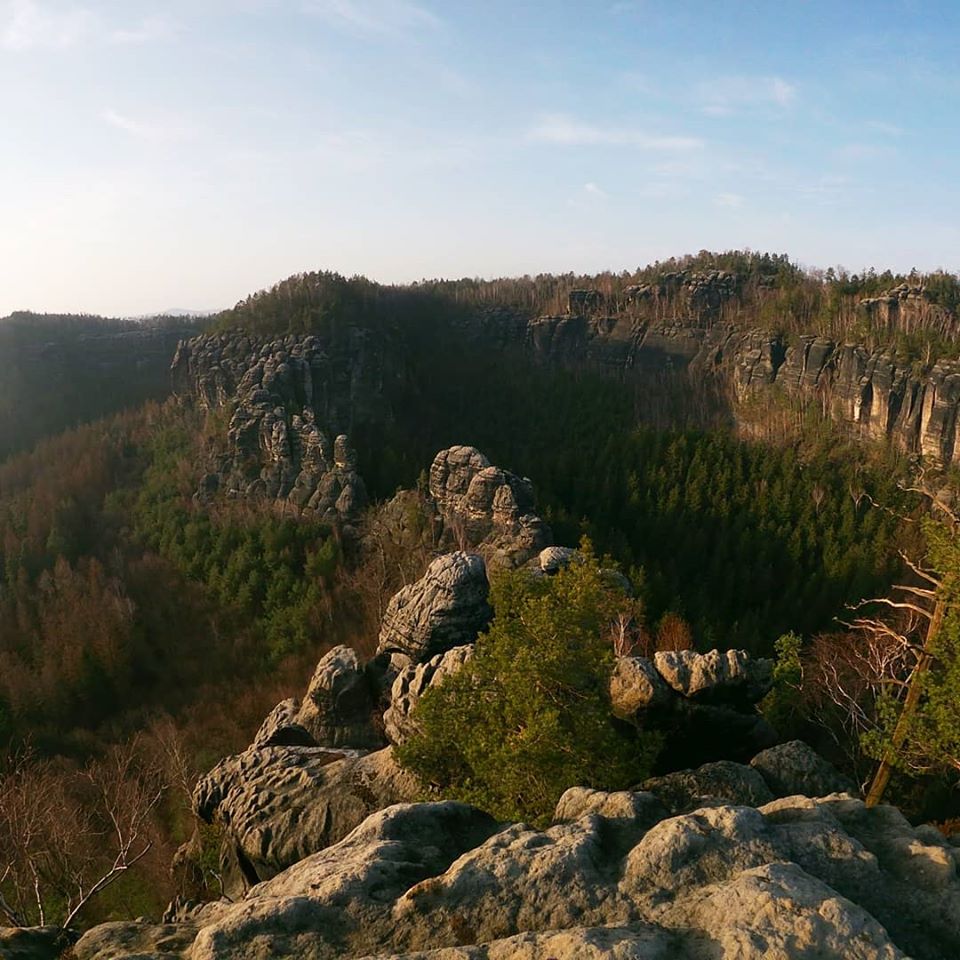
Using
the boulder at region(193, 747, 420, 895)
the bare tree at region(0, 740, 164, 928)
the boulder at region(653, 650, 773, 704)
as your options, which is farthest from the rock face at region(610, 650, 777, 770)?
the bare tree at region(0, 740, 164, 928)

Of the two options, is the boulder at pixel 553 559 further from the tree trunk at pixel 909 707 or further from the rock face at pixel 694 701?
the tree trunk at pixel 909 707

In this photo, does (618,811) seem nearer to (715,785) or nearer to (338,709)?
(715,785)

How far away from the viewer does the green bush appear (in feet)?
42.0

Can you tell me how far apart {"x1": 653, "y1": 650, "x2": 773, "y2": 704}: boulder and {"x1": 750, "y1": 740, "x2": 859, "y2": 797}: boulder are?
1.61 metres

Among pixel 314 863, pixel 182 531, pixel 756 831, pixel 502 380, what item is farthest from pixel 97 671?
pixel 502 380

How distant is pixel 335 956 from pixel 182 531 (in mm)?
65536

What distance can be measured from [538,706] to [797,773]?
7232 millimetres

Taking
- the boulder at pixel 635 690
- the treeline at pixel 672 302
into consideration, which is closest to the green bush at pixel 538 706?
the boulder at pixel 635 690

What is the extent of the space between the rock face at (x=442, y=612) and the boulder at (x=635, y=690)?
40.2 ft

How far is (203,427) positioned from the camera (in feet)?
273

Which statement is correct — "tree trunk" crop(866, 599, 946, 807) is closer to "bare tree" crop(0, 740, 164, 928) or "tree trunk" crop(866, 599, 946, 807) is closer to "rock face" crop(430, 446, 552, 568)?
"bare tree" crop(0, 740, 164, 928)

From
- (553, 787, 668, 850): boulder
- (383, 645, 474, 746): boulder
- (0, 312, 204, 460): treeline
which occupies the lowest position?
(383, 645, 474, 746): boulder

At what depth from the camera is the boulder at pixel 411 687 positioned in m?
22.1

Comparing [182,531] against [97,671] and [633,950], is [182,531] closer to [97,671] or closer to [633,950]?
[97,671]
